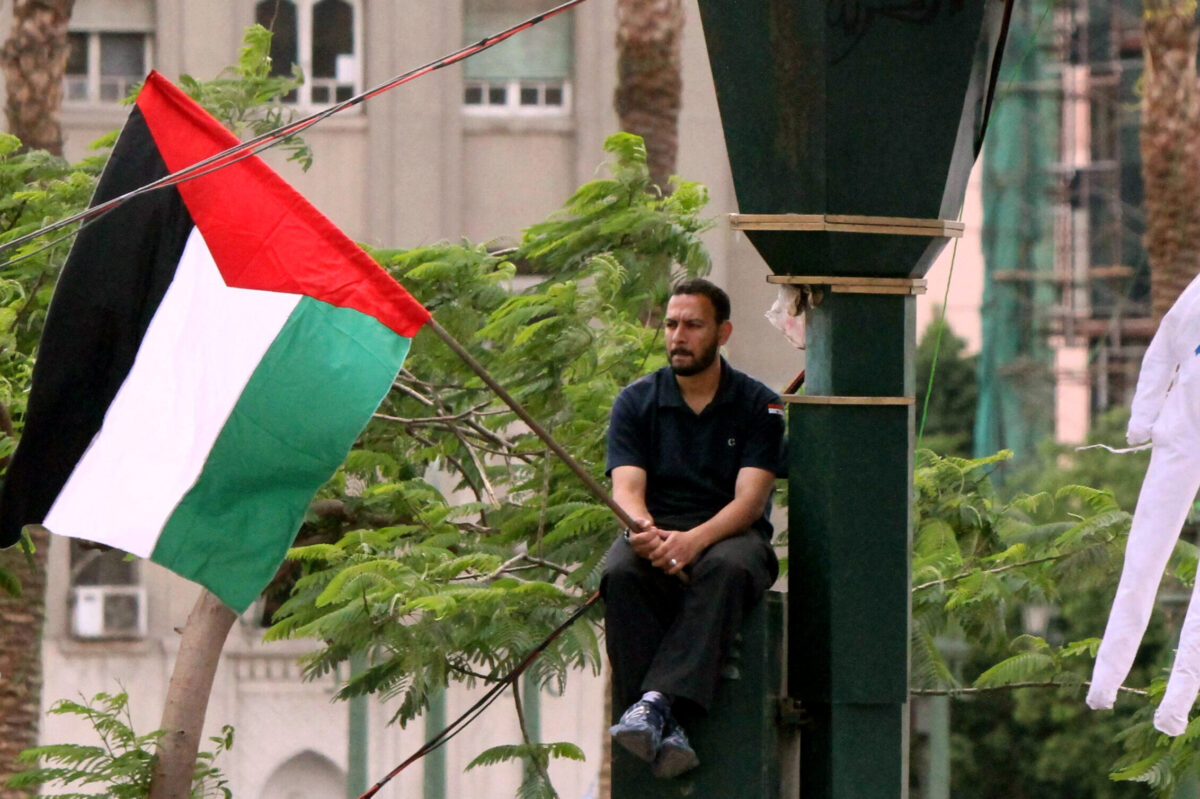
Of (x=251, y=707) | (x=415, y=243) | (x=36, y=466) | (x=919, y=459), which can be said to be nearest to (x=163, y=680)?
(x=251, y=707)

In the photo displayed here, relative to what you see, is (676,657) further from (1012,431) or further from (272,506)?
(1012,431)

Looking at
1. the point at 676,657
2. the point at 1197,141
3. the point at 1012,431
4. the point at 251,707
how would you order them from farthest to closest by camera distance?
the point at 1012,431 → the point at 251,707 → the point at 1197,141 → the point at 676,657

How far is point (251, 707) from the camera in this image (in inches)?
851

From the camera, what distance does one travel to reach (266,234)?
534cm

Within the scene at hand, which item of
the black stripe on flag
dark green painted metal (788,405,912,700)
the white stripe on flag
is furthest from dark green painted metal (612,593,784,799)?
the black stripe on flag

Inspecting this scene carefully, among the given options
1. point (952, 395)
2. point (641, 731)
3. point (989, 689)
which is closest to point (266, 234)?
point (641, 731)

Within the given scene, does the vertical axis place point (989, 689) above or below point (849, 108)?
below

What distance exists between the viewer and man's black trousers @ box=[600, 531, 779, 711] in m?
4.82

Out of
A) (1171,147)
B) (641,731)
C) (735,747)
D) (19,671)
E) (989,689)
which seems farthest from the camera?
(1171,147)

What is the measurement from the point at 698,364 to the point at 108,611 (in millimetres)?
17629

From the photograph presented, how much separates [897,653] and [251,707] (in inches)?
689

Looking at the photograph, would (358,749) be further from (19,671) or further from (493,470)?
(493,470)

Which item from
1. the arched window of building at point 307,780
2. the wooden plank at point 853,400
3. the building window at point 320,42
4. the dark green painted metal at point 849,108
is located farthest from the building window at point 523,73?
the wooden plank at point 853,400

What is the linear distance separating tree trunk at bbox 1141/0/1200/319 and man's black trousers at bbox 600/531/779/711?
11.8m
